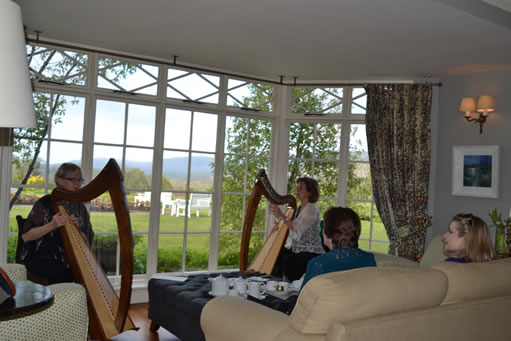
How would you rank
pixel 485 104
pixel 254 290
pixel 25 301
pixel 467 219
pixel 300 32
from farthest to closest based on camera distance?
pixel 485 104
pixel 300 32
pixel 254 290
pixel 467 219
pixel 25 301

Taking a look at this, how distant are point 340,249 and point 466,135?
334 centimetres

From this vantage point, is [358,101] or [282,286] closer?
[282,286]

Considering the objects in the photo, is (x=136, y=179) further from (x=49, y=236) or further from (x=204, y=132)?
(x=49, y=236)

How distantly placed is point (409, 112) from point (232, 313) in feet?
13.2

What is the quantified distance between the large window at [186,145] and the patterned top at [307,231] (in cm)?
→ 116

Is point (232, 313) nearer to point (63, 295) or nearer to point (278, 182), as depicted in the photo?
point (63, 295)

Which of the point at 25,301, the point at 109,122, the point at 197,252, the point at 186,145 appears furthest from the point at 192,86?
the point at 25,301

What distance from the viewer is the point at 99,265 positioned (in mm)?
3756

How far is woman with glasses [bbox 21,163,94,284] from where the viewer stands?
12.4ft

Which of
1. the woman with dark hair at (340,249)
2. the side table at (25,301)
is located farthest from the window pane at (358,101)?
the side table at (25,301)

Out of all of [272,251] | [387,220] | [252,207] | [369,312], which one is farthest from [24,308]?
[387,220]

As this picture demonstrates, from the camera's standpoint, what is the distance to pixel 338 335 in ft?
6.81

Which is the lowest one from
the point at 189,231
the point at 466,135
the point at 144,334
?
the point at 144,334

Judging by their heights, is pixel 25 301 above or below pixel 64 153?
below
